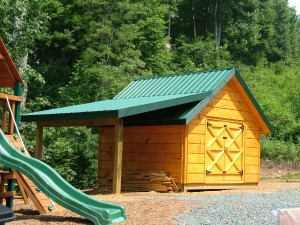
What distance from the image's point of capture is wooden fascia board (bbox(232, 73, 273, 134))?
15.1 m

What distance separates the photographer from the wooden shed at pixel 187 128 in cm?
1343

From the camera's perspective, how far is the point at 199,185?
14039 mm

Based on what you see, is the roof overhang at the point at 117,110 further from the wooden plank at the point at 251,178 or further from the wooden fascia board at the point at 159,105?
the wooden plank at the point at 251,178

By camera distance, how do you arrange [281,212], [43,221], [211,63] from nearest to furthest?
1. [281,212]
2. [43,221]
3. [211,63]

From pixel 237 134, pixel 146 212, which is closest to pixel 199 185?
pixel 237 134

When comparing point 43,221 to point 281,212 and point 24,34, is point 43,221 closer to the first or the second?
point 281,212

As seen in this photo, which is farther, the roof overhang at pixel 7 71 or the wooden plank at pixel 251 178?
the wooden plank at pixel 251 178

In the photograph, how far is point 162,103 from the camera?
12789mm

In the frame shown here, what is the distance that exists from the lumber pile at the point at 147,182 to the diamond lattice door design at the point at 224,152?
129 cm

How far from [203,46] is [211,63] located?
1484 mm

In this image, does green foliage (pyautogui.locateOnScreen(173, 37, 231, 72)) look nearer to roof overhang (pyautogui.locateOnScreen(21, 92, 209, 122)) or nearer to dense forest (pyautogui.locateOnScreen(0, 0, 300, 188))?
dense forest (pyautogui.locateOnScreen(0, 0, 300, 188))

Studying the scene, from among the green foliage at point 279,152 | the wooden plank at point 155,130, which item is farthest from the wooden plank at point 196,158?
the green foliage at point 279,152

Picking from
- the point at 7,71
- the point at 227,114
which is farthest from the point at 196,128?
the point at 7,71

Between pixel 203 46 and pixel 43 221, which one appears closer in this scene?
pixel 43 221
